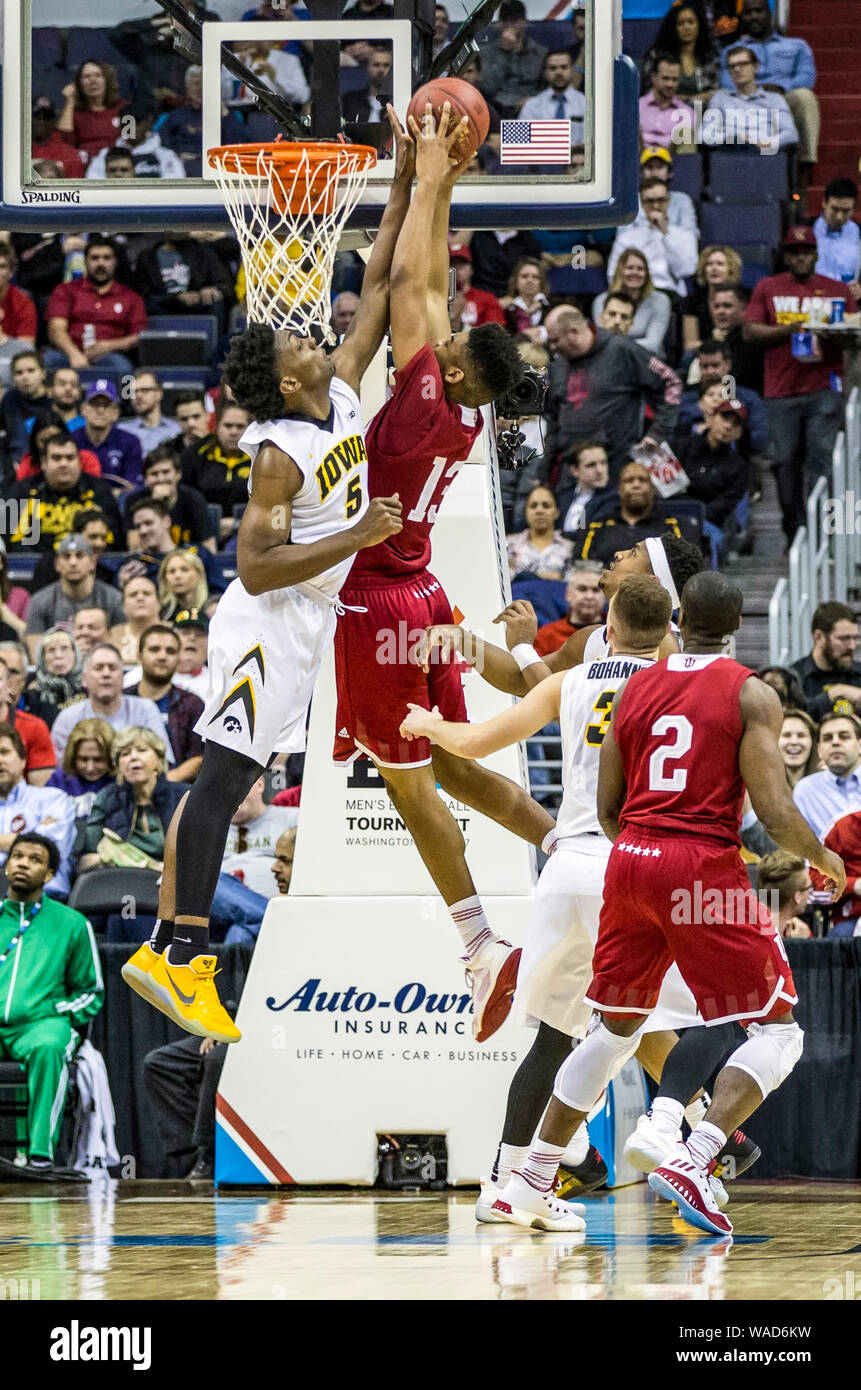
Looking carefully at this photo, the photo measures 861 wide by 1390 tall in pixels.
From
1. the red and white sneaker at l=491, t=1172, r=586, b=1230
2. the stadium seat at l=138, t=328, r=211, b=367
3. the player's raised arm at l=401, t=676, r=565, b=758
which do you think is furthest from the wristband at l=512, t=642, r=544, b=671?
the stadium seat at l=138, t=328, r=211, b=367

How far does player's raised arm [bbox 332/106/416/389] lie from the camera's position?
6621 millimetres

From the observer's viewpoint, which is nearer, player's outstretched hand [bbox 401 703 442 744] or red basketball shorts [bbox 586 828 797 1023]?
red basketball shorts [bbox 586 828 797 1023]

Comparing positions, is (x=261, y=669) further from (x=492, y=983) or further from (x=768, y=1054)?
(x=768, y=1054)

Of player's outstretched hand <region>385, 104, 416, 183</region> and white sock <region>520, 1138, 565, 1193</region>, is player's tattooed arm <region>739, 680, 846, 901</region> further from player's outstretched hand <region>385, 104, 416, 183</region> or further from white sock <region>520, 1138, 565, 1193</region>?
player's outstretched hand <region>385, 104, 416, 183</region>

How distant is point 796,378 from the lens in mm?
13250

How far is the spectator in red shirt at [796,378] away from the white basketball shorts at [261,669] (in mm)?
7362

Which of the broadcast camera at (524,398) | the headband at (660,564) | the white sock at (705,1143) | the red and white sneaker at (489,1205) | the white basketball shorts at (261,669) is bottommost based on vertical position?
the red and white sneaker at (489,1205)

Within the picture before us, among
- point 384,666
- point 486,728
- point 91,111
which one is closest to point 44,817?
point 91,111

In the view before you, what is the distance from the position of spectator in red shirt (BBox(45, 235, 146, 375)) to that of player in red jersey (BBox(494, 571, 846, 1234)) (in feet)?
27.0

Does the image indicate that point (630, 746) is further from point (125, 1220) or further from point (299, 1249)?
point (125, 1220)

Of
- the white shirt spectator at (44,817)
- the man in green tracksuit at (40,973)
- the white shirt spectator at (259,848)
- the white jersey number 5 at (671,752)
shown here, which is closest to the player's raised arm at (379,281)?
the white jersey number 5 at (671,752)

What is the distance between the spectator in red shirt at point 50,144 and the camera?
7855 millimetres

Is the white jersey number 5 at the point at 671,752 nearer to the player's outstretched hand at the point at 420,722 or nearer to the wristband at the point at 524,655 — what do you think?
→ the player's outstretched hand at the point at 420,722
